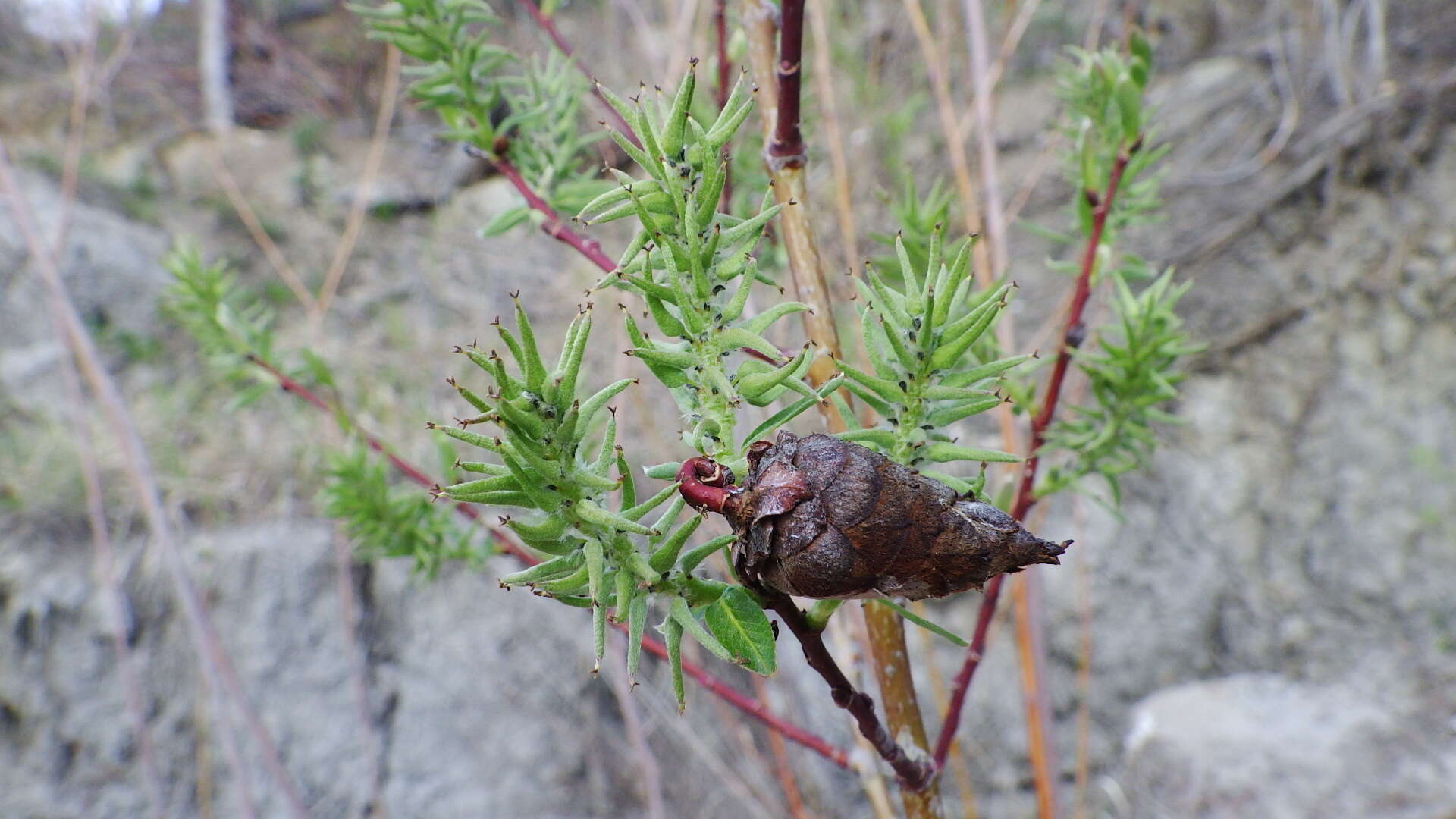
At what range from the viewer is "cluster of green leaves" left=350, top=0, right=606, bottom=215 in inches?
26.2

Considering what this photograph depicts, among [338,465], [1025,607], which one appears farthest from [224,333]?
[1025,607]

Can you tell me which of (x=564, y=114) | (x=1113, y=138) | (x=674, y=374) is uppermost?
(x=1113, y=138)

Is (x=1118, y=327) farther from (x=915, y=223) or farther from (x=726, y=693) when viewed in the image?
(x=726, y=693)

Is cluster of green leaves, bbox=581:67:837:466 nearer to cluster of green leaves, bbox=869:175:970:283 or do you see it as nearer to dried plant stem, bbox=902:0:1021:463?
cluster of green leaves, bbox=869:175:970:283

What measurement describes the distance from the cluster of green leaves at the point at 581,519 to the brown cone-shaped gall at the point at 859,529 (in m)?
0.03

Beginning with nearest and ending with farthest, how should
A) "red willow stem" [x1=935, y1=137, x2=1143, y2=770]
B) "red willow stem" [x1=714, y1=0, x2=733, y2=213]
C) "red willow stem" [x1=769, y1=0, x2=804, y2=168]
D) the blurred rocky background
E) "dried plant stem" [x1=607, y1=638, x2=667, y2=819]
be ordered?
"red willow stem" [x1=769, y1=0, x2=804, y2=168] → "red willow stem" [x1=935, y1=137, x2=1143, y2=770] → "red willow stem" [x1=714, y1=0, x2=733, y2=213] → "dried plant stem" [x1=607, y1=638, x2=667, y2=819] → the blurred rocky background

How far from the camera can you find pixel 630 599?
35 centimetres

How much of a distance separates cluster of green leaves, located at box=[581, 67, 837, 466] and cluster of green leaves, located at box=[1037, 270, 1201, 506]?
0.35 m

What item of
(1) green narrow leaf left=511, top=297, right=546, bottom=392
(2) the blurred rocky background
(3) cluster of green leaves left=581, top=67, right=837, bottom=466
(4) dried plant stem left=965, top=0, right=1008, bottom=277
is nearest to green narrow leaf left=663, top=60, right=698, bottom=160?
(3) cluster of green leaves left=581, top=67, right=837, bottom=466

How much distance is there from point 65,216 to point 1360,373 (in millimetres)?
2813

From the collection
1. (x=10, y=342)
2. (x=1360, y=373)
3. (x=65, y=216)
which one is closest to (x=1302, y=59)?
(x=1360, y=373)

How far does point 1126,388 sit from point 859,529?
16.6 inches

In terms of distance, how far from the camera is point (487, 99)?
691 millimetres

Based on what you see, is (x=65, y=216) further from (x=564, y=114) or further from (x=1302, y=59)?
(x=1302, y=59)
